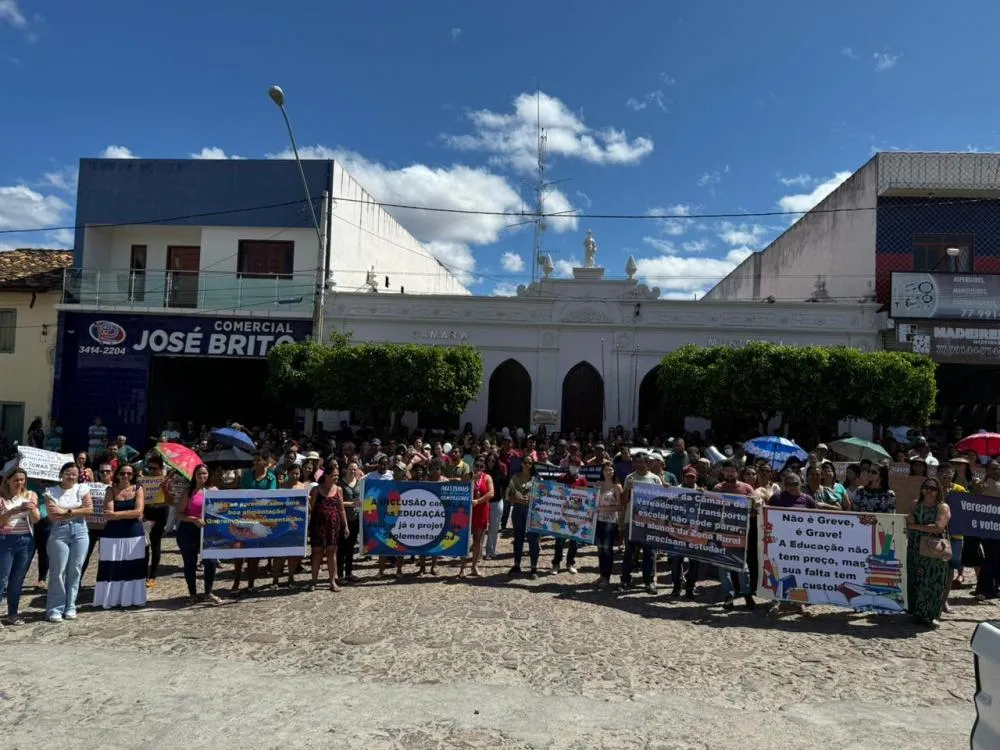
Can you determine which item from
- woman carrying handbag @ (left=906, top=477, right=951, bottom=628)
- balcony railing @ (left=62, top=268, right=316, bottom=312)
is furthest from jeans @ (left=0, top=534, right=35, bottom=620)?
balcony railing @ (left=62, top=268, right=316, bottom=312)

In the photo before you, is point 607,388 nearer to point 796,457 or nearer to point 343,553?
point 796,457

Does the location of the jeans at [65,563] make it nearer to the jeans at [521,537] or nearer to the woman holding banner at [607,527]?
the jeans at [521,537]

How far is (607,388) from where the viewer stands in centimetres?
2047

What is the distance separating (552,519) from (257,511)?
3.64 m

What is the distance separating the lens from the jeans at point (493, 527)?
31.9 feet

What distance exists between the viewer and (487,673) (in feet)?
18.9

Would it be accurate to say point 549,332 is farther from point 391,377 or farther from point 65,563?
point 65,563

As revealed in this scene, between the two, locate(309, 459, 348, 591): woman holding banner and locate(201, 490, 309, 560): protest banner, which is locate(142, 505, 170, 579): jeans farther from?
locate(309, 459, 348, 591): woman holding banner

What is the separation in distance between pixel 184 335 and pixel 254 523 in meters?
15.2

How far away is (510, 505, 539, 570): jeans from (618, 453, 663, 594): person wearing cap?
1.14 m

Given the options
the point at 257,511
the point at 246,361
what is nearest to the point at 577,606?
the point at 257,511

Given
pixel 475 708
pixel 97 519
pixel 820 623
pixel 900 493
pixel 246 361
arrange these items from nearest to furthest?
pixel 475 708 < pixel 820 623 < pixel 97 519 < pixel 900 493 < pixel 246 361

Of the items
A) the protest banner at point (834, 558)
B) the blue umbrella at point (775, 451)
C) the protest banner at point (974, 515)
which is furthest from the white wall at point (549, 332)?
the protest banner at point (834, 558)

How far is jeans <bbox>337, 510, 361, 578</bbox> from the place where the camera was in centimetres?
861
